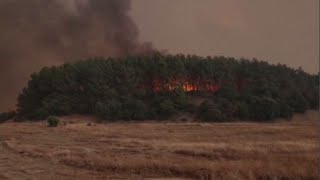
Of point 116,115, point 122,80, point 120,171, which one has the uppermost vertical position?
point 122,80

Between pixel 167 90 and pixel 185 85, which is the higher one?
pixel 185 85

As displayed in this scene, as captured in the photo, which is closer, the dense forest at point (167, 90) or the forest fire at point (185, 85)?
the dense forest at point (167, 90)

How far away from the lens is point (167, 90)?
146625mm

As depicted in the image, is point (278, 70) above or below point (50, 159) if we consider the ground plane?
above

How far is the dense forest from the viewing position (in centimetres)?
13238

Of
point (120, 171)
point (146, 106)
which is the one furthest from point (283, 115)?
point (120, 171)

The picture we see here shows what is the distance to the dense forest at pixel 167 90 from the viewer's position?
132375 mm

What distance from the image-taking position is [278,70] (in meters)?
165

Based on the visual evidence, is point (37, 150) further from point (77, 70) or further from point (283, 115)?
point (77, 70)

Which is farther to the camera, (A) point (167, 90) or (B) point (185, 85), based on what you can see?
(B) point (185, 85)

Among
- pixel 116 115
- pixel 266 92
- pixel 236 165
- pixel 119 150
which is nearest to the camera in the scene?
pixel 236 165

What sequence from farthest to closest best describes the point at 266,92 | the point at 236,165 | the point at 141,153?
the point at 266,92 → the point at 141,153 → the point at 236,165

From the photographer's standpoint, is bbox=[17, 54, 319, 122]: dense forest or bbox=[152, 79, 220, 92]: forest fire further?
bbox=[152, 79, 220, 92]: forest fire

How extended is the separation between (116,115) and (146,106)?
747 centimetres
